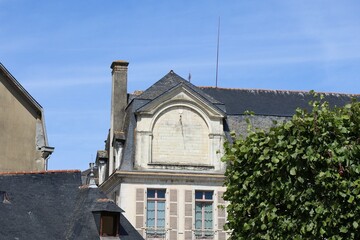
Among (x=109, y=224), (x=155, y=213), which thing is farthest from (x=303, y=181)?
(x=155, y=213)

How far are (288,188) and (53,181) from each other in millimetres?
9396

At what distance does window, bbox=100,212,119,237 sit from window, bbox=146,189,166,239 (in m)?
8.87

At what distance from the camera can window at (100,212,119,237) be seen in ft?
95.0

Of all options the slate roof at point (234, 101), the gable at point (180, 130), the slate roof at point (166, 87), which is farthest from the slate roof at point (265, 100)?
the gable at point (180, 130)

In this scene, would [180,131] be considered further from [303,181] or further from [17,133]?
[303,181]

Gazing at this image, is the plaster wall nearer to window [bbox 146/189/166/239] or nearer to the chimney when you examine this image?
window [bbox 146/189/166/239]

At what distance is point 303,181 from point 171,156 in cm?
1632

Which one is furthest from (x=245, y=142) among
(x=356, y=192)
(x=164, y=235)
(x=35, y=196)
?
(x=164, y=235)

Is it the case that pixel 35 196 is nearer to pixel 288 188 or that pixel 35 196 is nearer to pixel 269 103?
pixel 288 188

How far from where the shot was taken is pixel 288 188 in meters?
23.3

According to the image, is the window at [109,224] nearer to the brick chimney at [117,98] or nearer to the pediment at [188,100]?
the pediment at [188,100]

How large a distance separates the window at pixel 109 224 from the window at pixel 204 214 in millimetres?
9620

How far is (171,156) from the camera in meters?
39.2

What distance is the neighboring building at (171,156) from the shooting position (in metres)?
38.3
